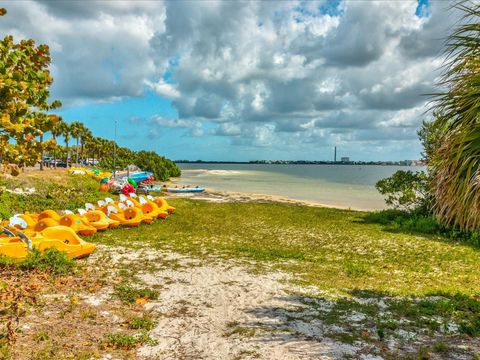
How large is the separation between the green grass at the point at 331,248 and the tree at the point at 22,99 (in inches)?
379

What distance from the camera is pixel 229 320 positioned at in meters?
9.08

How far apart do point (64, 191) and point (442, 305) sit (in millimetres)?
31571

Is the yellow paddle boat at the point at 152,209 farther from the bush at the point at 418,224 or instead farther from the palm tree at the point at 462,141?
the palm tree at the point at 462,141

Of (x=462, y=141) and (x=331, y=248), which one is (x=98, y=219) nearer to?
(x=331, y=248)

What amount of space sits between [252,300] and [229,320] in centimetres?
155

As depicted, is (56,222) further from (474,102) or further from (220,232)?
(474,102)

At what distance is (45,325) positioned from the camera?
26.8 ft

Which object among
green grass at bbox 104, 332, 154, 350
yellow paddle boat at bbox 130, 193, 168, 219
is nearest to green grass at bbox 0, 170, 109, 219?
yellow paddle boat at bbox 130, 193, 168, 219

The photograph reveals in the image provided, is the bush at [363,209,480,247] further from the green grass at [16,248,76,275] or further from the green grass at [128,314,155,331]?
the green grass at [16,248,76,275]

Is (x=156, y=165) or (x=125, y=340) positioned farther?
(x=156, y=165)

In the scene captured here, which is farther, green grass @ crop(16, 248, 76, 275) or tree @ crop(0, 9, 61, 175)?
green grass @ crop(16, 248, 76, 275)

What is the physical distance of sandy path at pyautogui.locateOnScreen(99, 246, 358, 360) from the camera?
296 inches

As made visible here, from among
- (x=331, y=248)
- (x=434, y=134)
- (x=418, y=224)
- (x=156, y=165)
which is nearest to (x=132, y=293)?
(x=331, y=248)

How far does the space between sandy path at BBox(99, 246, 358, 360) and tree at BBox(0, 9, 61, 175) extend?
4636 millimetres
